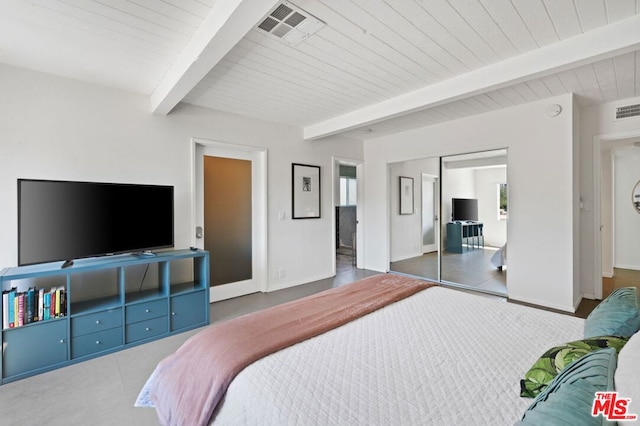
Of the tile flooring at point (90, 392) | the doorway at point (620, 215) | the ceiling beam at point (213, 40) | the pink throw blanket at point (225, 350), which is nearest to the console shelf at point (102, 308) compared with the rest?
the tile flooring at point (90, 392)

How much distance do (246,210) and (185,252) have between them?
124 centimetres

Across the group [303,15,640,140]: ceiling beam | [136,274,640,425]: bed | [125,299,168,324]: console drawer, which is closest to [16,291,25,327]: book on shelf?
[125,299,168,324]: console drawer

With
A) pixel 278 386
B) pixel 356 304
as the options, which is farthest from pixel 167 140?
pixel 278 386

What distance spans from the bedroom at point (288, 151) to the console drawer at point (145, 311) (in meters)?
0.88

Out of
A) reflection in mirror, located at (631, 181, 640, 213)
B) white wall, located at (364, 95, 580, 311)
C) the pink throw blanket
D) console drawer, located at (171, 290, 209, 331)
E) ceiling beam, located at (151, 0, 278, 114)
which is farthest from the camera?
reflection in mirror, located at (631, 181, 640, 213)

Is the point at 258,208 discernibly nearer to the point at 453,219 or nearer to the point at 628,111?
the point at 453,219

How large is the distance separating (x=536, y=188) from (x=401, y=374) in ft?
11.7

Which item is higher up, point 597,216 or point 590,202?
point 590,202

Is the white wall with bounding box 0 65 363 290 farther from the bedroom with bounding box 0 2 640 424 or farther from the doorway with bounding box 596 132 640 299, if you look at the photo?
the doorway with bounding box 596 132 640 299

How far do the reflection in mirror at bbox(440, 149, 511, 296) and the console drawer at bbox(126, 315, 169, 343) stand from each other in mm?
3975

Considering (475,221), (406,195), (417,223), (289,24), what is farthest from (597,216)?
(289,24)

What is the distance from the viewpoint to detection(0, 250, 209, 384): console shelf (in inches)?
87.0

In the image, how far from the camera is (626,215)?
5469 millimetres

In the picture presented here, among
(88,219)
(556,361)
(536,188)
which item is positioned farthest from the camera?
(536,188)
